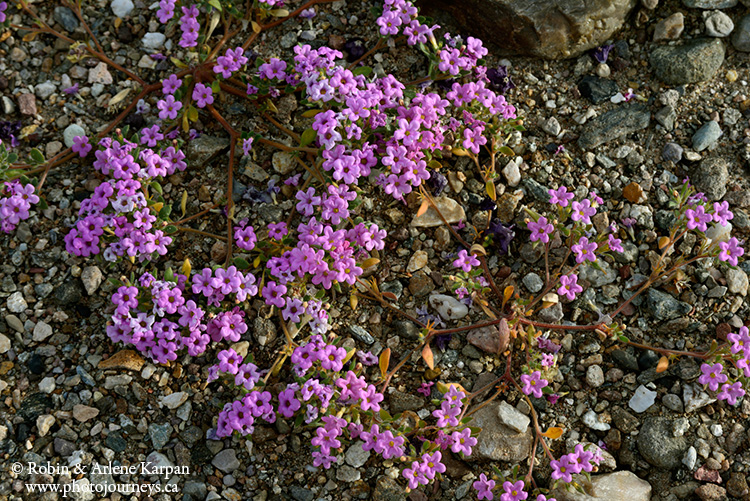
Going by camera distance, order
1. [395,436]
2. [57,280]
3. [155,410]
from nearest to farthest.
Result: [395,436], [155,410], [57,280]

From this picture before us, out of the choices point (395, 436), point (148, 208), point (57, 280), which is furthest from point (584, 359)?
point (57, 280)

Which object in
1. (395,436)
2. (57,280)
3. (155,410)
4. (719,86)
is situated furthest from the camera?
(719,86)

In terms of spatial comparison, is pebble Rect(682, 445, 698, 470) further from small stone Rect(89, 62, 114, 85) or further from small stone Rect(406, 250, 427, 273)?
small stone Rect(89, 62, 114, 85)

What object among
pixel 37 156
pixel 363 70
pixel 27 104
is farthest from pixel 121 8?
pixel 363 70

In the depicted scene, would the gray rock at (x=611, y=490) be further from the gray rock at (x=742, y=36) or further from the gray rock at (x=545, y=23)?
the gray rock at (x=742, y=36)

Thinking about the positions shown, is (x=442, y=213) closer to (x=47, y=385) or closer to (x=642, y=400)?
(x=642, y=400)

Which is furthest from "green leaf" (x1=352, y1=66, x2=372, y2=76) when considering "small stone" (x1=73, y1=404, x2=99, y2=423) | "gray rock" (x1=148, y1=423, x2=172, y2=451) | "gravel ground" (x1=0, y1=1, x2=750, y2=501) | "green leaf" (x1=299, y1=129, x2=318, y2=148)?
"small stone" (x1=73, y1=404, x2=99, y2=423)

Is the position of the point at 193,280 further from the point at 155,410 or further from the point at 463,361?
the point at 463,361
